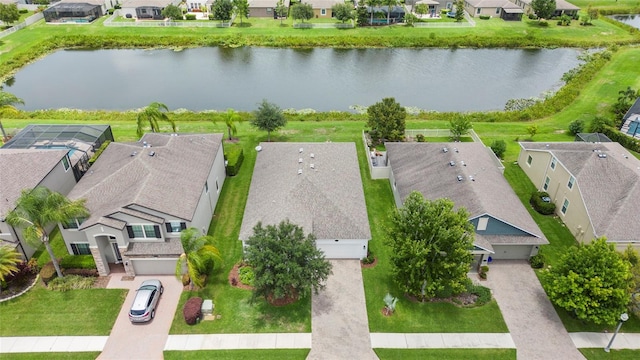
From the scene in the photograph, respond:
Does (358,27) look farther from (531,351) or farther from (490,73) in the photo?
(531,351)

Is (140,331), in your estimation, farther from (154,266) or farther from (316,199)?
(316,199)

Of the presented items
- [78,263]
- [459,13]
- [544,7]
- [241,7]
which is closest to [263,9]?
[241,7]

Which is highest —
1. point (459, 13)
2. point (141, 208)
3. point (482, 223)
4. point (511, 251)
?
point (459, 13)

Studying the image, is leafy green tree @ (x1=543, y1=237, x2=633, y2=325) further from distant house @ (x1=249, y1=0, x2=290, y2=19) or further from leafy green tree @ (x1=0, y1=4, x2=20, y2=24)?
leafy green tree @ (x1=0, y1=4, x2=20, y2=24)

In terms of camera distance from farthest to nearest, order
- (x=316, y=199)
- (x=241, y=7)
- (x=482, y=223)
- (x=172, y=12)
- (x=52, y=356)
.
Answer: (x=172, y=12) < (x=241, y=7) < (x=316, y=199) < (x=482, y=223) < (x=52, y=356)

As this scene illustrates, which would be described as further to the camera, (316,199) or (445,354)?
(316,199)

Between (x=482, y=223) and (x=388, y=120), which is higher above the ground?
(x=388, y=120)

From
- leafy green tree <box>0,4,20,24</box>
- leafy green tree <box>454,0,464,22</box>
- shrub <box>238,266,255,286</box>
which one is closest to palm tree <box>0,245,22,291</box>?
shrub <box>238,266,255,286</box>
